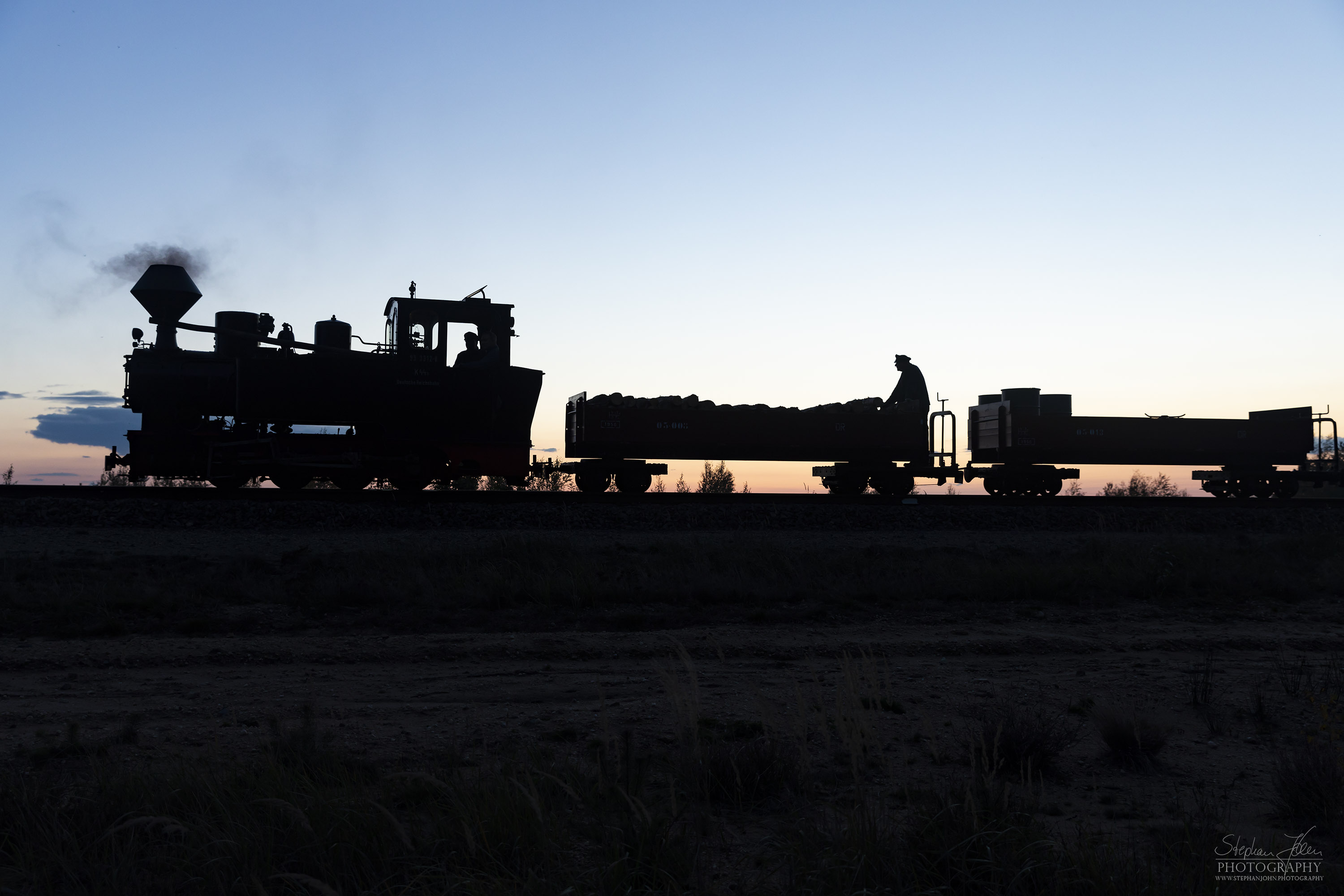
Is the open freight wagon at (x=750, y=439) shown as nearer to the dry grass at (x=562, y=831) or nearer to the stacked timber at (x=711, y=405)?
the stacked timber at (x=711, y=405)

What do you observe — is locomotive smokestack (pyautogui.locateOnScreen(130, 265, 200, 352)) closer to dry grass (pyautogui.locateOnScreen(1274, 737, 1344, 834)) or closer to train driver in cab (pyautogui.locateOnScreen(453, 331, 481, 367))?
train driver in cab (pyautogui.locateOnScreen(453, 331, 481, 367))

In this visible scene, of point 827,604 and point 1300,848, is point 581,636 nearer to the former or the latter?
point 827,604

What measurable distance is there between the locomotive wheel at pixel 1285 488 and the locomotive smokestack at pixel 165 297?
28632 mm

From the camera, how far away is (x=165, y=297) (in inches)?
629

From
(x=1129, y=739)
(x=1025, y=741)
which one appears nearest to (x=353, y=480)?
(x=1025, y=741)

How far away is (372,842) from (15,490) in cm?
1581

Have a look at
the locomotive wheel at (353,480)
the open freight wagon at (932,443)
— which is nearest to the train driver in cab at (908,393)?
the open freight wagon at (932,443)

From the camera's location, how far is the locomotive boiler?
15.7 meters

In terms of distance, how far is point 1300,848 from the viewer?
3.40 m

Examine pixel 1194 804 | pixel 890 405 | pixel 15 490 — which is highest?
pixel 890 405

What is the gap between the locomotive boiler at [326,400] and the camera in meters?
15.7

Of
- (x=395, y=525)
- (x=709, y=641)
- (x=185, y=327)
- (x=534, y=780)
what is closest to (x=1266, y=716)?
(x=709, y=641)

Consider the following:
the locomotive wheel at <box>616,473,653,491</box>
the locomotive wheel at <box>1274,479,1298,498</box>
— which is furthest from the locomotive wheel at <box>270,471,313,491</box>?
the locomotive wheel at <box>1274,479,1298,498</box>

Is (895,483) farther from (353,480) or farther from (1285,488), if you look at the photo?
(353,480)
